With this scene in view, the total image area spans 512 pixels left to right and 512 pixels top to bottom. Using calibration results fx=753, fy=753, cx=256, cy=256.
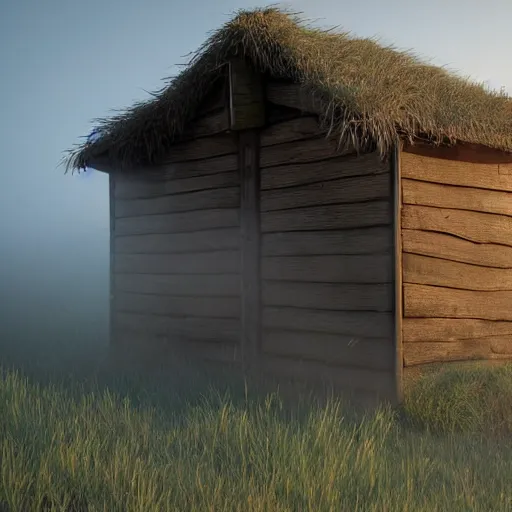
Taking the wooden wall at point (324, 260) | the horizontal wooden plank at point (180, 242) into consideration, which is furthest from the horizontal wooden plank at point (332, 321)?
the horizontal wooden plank at point (180, 242)

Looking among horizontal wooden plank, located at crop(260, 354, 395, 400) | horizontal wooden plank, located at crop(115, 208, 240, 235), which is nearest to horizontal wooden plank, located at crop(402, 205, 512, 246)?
horizontal wooden plank, located at crop(260, 354, 395, 400)

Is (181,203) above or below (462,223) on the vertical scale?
above

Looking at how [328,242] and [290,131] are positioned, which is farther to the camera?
Result: [290,131]

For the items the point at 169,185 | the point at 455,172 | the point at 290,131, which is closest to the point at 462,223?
the point at 455,172

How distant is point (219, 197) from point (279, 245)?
3.76ft

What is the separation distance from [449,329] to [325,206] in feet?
5.60

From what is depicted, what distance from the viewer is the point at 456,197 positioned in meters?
7.54

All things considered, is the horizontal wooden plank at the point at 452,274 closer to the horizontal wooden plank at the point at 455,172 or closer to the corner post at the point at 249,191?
the horizontal wooden plank at the point at 455,172

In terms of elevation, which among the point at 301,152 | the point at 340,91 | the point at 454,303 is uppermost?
the point at 340,91

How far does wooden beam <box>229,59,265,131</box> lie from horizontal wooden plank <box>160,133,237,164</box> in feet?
1.57

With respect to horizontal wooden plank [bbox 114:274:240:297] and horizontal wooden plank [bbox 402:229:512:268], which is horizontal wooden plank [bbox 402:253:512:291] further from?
horizontal wooden plank [bbox 114:274:240:297]

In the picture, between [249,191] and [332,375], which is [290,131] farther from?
[332,375]

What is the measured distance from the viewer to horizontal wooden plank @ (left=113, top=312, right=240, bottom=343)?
835 cm

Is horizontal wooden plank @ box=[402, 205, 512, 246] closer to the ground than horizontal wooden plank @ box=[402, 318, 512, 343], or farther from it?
farther from it
